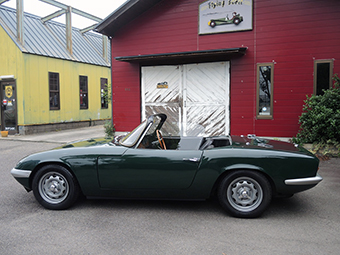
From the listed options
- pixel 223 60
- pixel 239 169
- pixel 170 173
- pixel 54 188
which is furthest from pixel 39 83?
pixel 239 169

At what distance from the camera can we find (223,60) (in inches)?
360

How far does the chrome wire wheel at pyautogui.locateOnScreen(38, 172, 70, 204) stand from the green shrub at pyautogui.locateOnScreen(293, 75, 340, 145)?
6.15 meters

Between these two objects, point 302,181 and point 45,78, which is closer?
point 302,181

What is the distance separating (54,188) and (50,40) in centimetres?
1362

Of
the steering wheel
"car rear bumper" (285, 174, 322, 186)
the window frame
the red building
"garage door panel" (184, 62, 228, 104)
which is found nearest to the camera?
"car rear bumper" (285, 174, 322, 186)

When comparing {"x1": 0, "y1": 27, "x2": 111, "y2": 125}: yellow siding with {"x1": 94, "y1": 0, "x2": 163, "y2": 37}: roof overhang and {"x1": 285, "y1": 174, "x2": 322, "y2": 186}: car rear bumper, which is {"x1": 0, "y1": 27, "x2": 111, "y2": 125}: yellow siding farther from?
{"x1": 285, "y1": 174, "x2": 322, "y2": 186}: car rear bumper

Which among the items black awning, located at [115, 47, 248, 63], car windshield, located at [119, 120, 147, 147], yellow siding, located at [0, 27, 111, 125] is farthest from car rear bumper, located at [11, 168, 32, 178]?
yellow siding, located at [0, 27, 111, 125]

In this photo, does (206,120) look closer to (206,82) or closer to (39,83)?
(206,82)

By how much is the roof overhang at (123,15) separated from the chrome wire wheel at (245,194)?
7.03 m

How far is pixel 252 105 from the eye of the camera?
8.97 m

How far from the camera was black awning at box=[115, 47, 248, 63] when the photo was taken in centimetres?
846

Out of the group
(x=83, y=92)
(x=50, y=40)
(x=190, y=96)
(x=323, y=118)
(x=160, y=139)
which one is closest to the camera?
(x=160, y=139)

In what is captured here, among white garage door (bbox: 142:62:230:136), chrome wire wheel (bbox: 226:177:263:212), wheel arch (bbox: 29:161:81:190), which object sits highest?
white garage door (bbox: 142:62:230:136)

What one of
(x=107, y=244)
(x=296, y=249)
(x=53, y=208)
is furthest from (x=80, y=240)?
(x=296, y=249)
